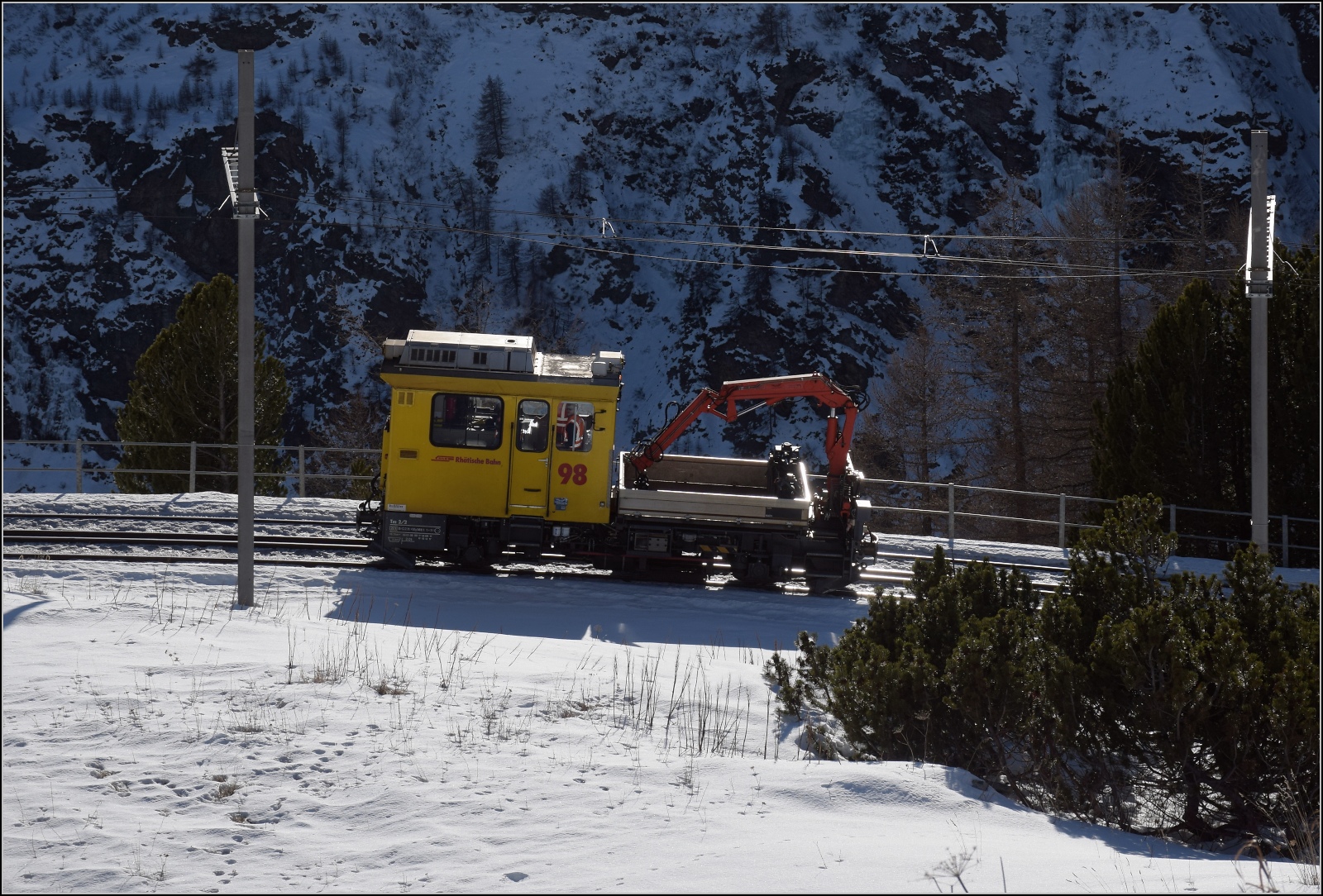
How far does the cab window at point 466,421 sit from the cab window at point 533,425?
0.99ft

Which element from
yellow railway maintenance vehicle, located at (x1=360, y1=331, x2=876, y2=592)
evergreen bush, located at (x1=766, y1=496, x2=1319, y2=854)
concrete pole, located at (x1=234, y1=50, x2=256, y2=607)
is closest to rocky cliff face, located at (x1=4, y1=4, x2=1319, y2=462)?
yellow railway maintenance vehicle, located at (x1=360, y1=331, x2=876, y2=592)

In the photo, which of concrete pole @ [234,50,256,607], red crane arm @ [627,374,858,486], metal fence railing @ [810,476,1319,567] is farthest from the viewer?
metal fence railing @ [810,476,1319,567]

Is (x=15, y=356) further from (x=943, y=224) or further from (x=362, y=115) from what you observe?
(x=943, y=224)

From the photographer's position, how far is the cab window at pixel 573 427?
1567 cm

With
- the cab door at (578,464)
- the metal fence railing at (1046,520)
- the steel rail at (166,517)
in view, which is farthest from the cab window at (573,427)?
the steel rail at (166,517)

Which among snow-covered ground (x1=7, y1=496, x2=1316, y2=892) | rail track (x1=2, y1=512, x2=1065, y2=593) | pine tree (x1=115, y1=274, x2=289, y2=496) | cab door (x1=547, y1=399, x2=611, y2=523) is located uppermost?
pine tree (x1=115, y1=274, x2=289, y2=496)

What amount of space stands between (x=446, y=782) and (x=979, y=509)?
30336 mm

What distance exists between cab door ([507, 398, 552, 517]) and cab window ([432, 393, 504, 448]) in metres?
0.31

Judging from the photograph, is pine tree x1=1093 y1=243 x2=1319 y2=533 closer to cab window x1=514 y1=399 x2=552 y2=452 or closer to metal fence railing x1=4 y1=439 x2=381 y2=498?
cab window x1=514 y1=399 x2=552 y2=452

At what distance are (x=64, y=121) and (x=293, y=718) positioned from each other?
104087 mm

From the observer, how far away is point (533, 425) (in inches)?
619

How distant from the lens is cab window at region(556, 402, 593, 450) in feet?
51.4

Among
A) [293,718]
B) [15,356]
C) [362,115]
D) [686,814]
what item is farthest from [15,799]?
[362,115]

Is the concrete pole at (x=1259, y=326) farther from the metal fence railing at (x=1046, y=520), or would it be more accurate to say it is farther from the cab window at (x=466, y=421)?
the cab window at (x=466, y=421)
